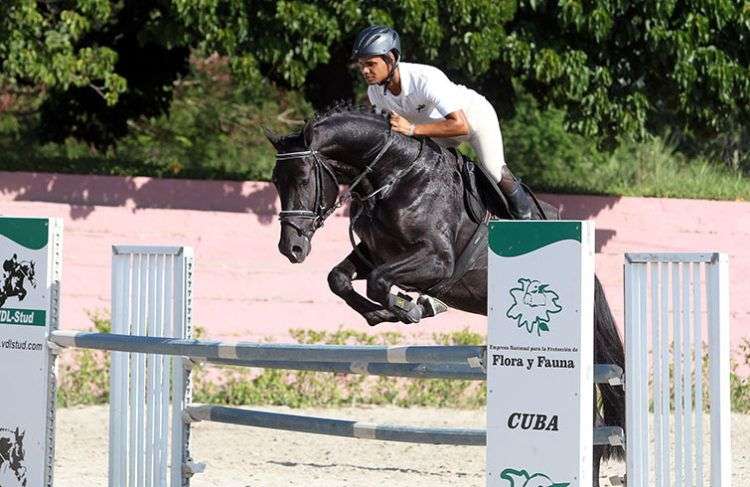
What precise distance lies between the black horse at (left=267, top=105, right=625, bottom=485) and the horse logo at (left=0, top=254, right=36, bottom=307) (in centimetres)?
98

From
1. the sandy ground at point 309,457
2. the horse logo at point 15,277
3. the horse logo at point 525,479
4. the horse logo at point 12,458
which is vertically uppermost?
the horse logo at point 15,277

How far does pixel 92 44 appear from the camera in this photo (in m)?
13.2

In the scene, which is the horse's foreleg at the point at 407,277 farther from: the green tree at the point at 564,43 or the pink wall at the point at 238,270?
the green tree at the point at 564,43

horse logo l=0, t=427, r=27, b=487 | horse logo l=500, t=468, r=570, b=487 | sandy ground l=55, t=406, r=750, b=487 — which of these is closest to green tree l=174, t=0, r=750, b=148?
sandy ground l=55, t=406, r=750, b=487

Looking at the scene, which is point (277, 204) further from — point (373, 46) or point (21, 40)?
point (373, 46)

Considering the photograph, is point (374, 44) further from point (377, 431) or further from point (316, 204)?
point (377, 431)

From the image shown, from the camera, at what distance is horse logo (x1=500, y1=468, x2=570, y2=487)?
4059 millimetres

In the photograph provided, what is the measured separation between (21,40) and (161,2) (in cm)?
135

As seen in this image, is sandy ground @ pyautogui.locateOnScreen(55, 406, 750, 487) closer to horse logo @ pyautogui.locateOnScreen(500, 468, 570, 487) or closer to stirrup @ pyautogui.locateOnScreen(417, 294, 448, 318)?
stirrup @ pyautogui.locateOnScreen(417, 294, 448, 318)

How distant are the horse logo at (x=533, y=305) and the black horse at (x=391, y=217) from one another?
1533 mm

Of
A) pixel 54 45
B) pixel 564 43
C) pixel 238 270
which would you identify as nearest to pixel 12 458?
pixel 238 270

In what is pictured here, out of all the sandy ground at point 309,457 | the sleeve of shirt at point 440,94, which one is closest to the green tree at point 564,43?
the sandy ground at point 309,457

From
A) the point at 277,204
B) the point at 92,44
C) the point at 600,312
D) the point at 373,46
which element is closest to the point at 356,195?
the point at 373,46

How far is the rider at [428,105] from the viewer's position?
5.81 meters
